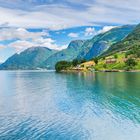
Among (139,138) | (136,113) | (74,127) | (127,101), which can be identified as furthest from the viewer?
(127,101)

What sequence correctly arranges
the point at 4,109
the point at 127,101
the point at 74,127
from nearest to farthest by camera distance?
→ the point at 74,127
the point at 4,109
the point at 127,101

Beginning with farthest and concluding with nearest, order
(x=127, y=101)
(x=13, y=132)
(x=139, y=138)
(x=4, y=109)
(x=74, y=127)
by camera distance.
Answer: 1. (x=127, y=101)
2. (x=4, y=109)
3. (x=74, y=127)
4. (x=13, y=132)
5. (x=139, y=138)

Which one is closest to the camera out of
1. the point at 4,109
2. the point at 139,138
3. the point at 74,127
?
the point at 139,138

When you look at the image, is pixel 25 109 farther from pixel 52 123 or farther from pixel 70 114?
pixel 52 123

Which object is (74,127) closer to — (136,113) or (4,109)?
(136,113)

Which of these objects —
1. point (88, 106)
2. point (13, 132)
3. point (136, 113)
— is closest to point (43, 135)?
point (13, 132)

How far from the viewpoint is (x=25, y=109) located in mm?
86500

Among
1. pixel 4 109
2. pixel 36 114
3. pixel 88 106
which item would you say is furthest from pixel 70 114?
pixel 4 109

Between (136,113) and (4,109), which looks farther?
(4,109)

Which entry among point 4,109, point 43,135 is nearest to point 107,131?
point 43,135

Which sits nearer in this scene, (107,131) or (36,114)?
(107,131)

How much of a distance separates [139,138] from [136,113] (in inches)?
869

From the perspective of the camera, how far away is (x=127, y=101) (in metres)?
98.4

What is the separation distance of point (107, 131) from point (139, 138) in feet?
24.0
